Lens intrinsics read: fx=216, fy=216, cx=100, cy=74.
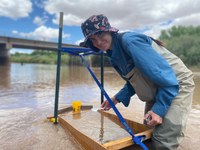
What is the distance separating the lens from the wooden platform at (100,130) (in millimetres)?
2145

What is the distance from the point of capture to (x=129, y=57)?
1.96m

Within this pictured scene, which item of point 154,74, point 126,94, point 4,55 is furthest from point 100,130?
point 4,55

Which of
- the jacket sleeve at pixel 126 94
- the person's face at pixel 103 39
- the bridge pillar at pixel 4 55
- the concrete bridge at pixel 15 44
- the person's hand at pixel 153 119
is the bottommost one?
the person's hand at pixel 153 119

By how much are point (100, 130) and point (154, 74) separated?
168cm

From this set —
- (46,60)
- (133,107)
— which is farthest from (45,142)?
(46,60)

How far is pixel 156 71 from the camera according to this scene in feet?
5.51

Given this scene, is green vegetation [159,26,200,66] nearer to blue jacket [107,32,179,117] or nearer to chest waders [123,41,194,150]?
chest waders [123,41,194,150]

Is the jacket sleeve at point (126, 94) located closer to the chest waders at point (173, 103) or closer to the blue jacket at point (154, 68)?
the chest waders at point (173, 103)

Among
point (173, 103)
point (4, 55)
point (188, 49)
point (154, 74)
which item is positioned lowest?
point (173, 103)

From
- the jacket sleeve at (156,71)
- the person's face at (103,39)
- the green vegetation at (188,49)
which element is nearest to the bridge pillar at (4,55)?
the green vegetation at (188,49)

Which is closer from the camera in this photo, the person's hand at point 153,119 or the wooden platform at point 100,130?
the person's hand at point 153,119

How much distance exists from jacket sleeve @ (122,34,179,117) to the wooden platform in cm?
55

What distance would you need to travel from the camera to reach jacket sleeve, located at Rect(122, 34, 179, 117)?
1.69 meters

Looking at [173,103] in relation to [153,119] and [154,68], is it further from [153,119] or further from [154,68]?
[154,68]
